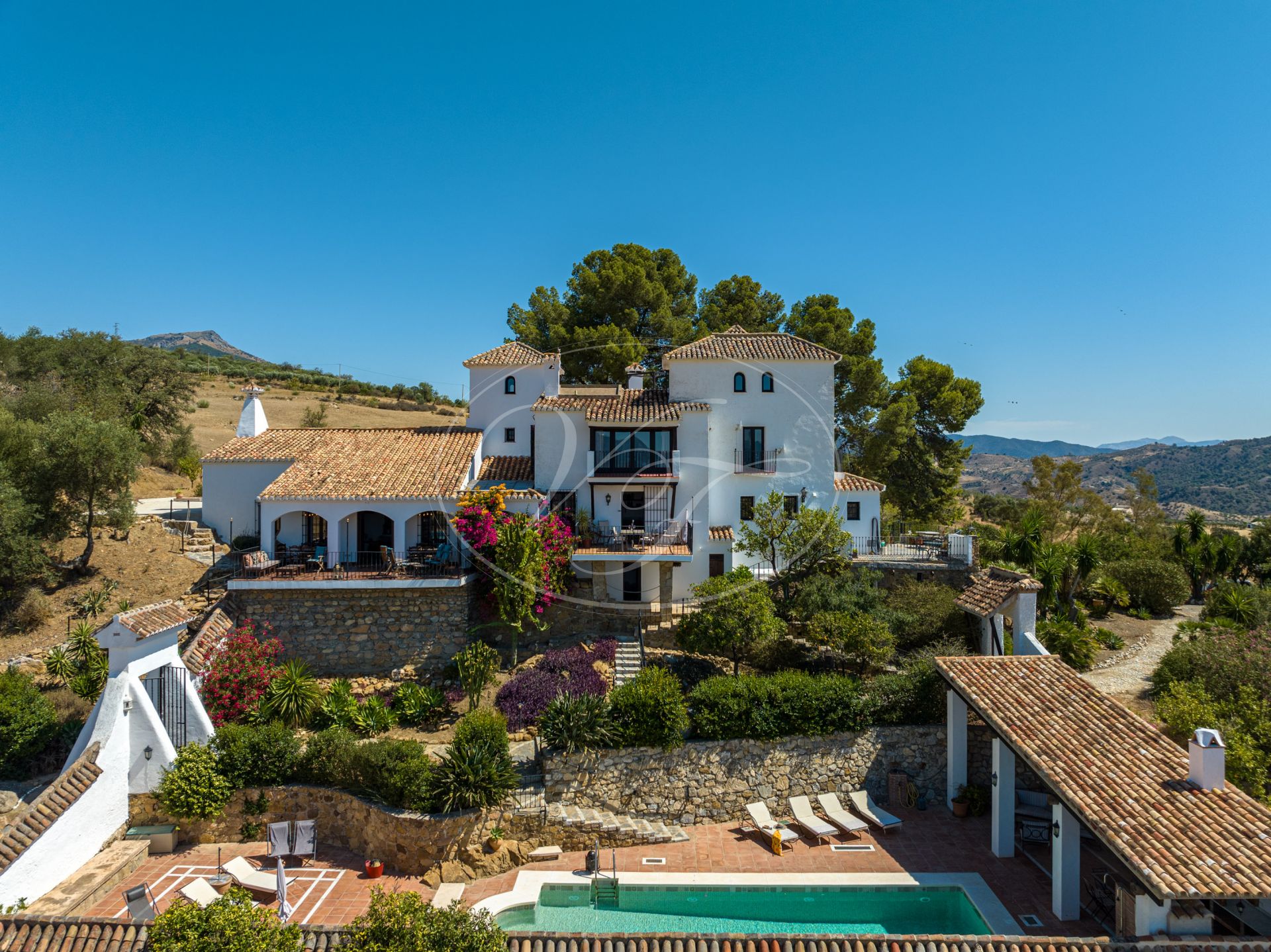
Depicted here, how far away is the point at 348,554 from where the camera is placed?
77.7ft

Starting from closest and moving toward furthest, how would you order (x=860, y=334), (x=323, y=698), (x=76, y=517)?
(x=323, y=698), (x=76, y=517), (x=860, y=334)

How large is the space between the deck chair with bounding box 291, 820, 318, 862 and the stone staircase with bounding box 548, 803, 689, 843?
16.8 feet

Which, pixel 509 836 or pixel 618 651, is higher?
pixel 618 651

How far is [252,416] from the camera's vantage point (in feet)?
92.7

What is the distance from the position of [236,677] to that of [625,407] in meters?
14.9

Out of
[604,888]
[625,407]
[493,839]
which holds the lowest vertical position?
[604,888]

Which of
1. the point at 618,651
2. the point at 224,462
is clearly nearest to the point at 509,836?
the point at 618,651

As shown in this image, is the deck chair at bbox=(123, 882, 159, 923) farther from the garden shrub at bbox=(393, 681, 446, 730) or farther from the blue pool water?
the garden shrub at bbox=(393, 681, 446, 730)

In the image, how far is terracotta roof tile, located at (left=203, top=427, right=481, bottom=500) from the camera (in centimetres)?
Answer: 2345

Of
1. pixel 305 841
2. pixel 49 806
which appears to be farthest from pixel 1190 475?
pixel 49 806

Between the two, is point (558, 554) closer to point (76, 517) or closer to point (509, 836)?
point (509, 836)

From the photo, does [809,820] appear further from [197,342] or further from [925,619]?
[197,342]

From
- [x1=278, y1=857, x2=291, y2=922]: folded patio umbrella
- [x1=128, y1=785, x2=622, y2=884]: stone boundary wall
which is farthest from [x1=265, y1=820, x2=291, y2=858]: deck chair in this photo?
[x1=278, y1=857, x2=291, y2=922]: folded patio umbrella

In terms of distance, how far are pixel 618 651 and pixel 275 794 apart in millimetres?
9764
